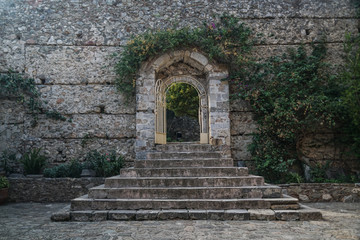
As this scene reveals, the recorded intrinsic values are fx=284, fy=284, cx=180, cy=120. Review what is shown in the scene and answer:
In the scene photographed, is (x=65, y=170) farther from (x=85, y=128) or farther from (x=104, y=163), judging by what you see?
(x=85, y=128)

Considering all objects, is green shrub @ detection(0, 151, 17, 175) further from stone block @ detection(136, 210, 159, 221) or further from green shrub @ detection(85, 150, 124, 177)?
stone block @ detection(136, 210, 159, 221)

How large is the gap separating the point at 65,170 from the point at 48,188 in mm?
548

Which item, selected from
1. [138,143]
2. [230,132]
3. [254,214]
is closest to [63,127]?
[138,143]

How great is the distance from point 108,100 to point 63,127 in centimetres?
136

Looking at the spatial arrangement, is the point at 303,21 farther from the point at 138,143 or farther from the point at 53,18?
the point at 53,18

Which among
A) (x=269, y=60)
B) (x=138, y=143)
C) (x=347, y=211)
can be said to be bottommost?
(x=347, y=211)

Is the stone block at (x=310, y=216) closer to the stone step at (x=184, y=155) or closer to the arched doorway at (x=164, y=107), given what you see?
the stone step at (x=184, y=155)

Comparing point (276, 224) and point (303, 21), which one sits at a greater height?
point (303, 21)

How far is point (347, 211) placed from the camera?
502cm

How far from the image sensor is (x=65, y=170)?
6887 mm

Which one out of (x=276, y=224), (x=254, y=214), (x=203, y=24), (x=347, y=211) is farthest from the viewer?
(x=203, y=24)

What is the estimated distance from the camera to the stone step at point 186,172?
213 inches

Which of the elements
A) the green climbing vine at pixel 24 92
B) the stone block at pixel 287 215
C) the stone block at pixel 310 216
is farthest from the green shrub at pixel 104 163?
A: the stone block at pixel 310 216

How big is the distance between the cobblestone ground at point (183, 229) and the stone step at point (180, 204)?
43 centimetres
